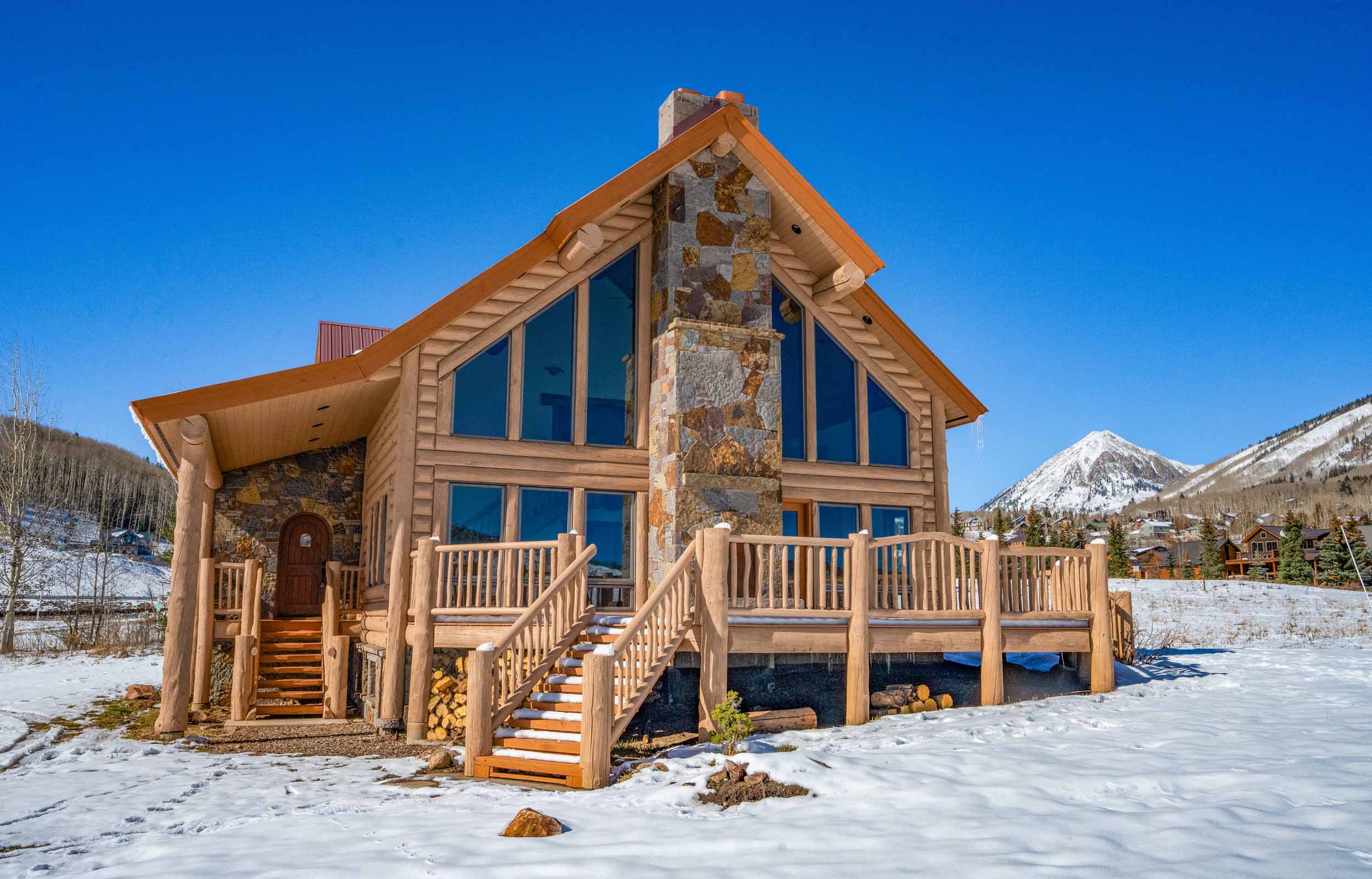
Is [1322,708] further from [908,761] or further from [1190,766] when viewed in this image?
[908,761]

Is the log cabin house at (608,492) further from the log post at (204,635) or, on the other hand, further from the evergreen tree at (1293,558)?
the evergreen tree at (1293,558)

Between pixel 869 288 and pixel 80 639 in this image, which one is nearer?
pixel 869 288

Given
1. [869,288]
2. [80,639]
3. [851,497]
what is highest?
[869,288]

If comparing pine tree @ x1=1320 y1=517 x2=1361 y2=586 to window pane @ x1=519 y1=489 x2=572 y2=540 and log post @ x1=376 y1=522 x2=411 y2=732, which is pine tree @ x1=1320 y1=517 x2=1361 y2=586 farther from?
log post @ x1=376 y1=522 x2=411 y2=732

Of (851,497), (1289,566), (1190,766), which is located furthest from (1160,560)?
(1190,766)

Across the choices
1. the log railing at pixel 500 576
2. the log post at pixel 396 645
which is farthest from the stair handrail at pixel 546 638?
the log post at pixel 396 645

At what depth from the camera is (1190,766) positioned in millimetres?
7074

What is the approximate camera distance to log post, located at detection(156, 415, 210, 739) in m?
12.0

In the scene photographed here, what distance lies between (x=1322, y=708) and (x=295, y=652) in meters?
14.5

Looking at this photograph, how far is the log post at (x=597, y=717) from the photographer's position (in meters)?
8.21

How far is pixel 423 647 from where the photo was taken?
11.3 meters

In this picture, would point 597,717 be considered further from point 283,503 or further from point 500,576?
point 283,503

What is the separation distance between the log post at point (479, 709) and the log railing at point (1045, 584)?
6372 mm

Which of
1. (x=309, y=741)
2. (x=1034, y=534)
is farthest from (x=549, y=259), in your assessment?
(x=1034, y=534)
